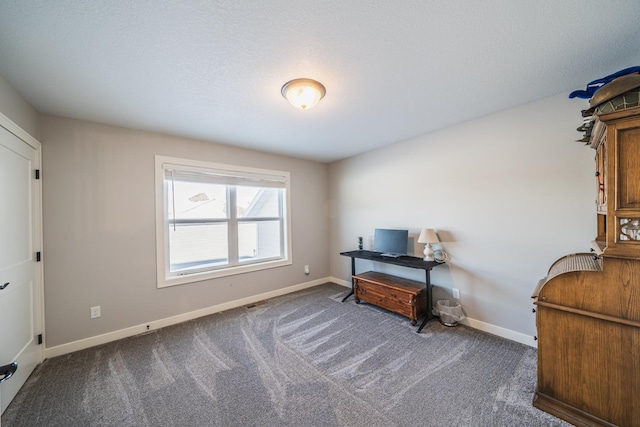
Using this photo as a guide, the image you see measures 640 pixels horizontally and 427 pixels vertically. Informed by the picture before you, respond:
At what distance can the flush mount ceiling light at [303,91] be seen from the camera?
6.14ft

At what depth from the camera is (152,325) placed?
2840 millimetres

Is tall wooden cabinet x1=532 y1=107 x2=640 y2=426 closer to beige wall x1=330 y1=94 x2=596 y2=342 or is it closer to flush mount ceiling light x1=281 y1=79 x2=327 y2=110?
beige wall x1=330 y1=94 x2=596 y2=342

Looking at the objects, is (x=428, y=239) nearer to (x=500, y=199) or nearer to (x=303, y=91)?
(x=500, y=199)

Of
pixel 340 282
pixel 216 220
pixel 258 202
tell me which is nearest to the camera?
pixel 216 220

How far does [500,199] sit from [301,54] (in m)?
2.49

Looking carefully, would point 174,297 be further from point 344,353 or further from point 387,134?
point 387,134

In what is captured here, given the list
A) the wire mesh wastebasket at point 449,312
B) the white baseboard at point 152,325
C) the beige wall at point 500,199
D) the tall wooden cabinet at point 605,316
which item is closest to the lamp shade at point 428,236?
the beige wall at point 500,199

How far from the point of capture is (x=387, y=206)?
368cm

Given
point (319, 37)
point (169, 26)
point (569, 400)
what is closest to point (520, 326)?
point (569, 400)

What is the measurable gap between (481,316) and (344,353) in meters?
1.67

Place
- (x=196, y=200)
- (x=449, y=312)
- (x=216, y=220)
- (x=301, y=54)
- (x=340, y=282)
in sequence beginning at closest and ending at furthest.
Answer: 1. (x=301, y=54)
2. (x=449, y=312)
3. (x=196, y=200)
4. (x=216, y=220)
5. (x=340, y=282)

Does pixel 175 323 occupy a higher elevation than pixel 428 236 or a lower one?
lower

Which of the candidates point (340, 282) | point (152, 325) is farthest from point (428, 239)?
point (152, 325)

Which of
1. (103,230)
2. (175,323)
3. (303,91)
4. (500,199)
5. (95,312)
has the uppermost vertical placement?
(303,91)
